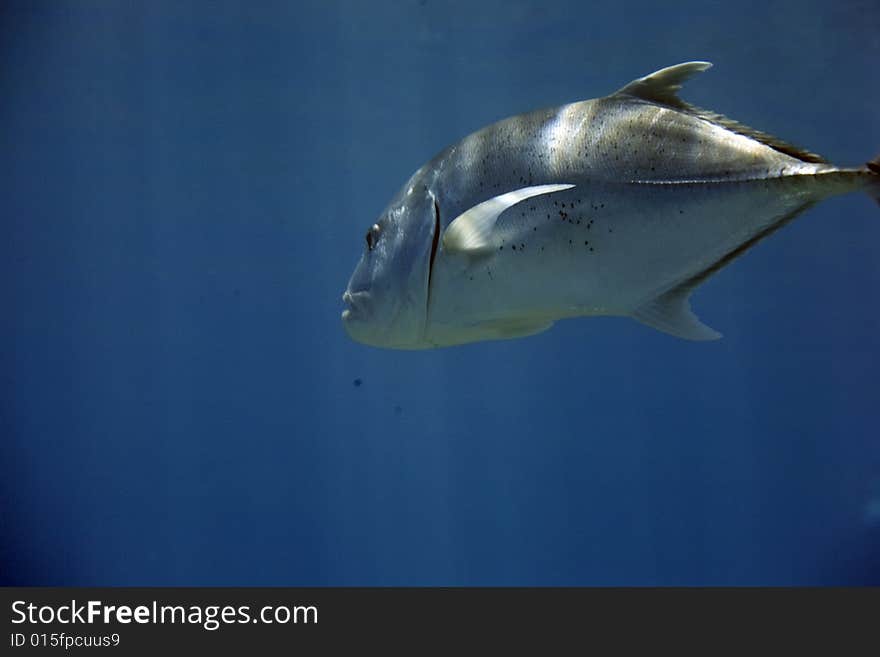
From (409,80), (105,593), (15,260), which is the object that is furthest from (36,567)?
(409,80)

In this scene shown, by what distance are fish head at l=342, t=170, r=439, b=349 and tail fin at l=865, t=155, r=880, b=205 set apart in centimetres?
124

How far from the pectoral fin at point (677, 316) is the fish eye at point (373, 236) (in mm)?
987

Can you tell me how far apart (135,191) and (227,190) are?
189 centimetres

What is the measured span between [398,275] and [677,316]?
3.02 ft

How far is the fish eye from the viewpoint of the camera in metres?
2.47

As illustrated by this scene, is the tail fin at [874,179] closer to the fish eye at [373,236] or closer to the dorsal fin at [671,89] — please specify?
the dorsal fin at [671,89]

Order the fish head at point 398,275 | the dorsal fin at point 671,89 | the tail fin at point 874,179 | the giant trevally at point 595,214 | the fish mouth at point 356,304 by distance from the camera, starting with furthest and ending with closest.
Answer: the fish mouth at point 356,304 → the fish head at point 398,275 → the dorsal fin at point 671,89 → the giant trevally at point 595,214 → the tail fin at point 874,179

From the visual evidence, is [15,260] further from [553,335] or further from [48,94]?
[553,335]

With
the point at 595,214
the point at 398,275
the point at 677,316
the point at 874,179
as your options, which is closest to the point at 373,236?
the point at 398,275

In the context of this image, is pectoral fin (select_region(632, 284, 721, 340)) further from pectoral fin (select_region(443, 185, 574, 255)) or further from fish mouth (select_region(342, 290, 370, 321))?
fish mouth (select_region(342, 290, 370, 321))

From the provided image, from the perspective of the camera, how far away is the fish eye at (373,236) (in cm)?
247

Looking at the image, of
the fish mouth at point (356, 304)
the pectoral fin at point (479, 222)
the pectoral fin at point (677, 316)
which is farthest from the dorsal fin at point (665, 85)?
the fish mouth at point (356, 304)

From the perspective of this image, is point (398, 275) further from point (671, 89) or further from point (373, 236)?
point (671, 89)

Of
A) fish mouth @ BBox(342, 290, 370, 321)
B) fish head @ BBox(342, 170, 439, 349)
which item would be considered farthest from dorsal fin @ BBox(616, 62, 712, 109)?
fish mouth @ BBox(342, 290, 370, 321)
